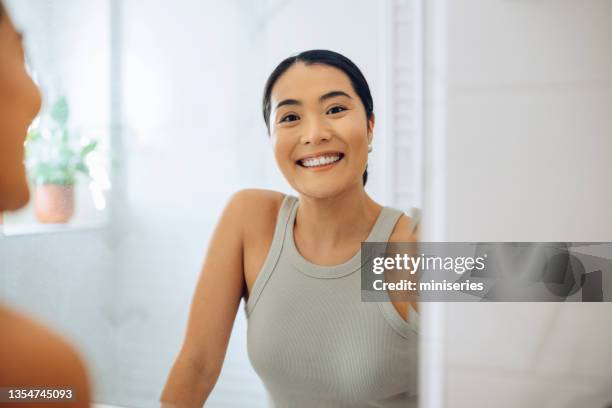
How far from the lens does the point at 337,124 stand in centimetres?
55

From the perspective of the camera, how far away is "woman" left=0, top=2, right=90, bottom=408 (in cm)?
39

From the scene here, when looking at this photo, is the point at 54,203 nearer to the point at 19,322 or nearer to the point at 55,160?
the point at 55,160

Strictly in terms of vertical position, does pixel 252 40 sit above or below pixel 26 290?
above

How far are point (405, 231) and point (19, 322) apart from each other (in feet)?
1.22

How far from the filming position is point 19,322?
1.37ft

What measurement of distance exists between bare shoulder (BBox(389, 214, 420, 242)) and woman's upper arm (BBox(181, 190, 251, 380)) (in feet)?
0.62

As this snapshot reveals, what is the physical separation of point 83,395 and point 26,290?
1.16ft

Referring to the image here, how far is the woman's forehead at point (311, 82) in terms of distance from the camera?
1.79 feet

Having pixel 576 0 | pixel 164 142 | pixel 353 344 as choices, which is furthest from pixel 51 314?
pixel 576 0

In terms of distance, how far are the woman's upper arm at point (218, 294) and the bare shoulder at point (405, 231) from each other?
19 centimetres

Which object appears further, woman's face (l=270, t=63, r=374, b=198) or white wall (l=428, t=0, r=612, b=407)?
woman's face (l=270, t=63, r=374, b=198)

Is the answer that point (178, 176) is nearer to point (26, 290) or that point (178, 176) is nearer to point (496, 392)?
point (26, 290)

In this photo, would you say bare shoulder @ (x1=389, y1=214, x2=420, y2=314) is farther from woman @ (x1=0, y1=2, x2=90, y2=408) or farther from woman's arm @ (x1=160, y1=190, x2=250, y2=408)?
woman @ (x1=0, y1=2, x2=90, y2=408)

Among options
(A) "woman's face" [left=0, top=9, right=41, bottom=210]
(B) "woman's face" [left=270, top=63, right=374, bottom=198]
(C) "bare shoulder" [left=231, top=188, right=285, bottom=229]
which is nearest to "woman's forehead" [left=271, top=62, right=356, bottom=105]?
(B) "woman's face" [left=270, top=63, right=374, bottom=198]
